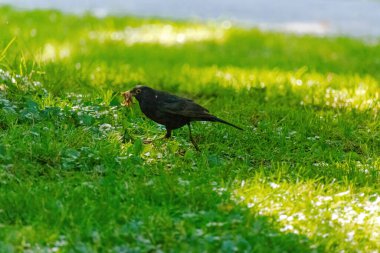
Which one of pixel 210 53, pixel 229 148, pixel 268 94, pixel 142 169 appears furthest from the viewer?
pixel 210 53

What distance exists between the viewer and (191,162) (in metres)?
5.36

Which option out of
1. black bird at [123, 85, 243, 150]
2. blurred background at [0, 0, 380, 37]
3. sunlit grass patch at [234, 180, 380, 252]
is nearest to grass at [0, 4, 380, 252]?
sunlit grass patch at [234, 180, 380, 252]

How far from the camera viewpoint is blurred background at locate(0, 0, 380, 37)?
47.6 ft

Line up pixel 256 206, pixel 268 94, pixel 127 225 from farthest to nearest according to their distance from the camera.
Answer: pixel 268 94
pixel 256 206
pixel 127 225

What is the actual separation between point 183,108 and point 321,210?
4.75 feet

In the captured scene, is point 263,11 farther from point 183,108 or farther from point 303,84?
point 183,108

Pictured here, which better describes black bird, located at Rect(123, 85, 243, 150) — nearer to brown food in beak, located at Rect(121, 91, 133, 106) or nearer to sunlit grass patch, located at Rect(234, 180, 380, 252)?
brown food in beak, located at Rect(121, 91, 133, 106)

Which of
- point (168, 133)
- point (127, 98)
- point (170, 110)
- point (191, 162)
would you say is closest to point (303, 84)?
point (127, 98)

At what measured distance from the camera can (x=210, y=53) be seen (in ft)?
35.0

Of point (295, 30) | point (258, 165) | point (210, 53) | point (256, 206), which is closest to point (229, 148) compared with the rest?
point (258, 165)

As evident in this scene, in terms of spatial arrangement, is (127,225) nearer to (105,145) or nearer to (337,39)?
(105,145)

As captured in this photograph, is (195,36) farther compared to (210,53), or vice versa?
(195,36)

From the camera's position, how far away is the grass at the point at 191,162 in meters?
4.14

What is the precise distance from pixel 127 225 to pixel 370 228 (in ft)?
4.39
